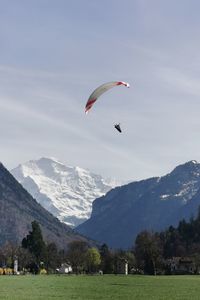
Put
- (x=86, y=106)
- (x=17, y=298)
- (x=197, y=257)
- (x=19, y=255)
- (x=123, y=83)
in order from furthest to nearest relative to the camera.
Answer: (x=19, y=255), (x=197, y=257), (x=86, y=106), (x=123, y=83), (x=17, y=298)

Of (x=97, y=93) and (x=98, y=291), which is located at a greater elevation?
(x=97, y=93)

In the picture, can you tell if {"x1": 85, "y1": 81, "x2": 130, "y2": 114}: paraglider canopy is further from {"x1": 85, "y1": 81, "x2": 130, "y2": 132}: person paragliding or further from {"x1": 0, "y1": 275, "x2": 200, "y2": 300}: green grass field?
{"x1": 0, "y1": 275, "x2": 200, "y2": 300}: green grass field

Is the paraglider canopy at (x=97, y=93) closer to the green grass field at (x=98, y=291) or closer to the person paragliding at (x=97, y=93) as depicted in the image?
the person paragliding at (x=97, y=93)

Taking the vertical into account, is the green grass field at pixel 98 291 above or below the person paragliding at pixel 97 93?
below

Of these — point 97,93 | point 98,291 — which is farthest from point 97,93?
point 98,291

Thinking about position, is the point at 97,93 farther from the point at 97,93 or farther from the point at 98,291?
the point at 98,291

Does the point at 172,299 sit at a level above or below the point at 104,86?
below

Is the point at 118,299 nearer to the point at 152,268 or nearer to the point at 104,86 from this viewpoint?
the point at 104,86

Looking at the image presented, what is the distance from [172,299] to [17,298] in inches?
376

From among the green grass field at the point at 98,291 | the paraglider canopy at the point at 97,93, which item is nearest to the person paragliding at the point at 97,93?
the paraglider canopy at the point at 97,93

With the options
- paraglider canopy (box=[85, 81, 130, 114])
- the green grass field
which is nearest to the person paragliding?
paraglider canopy (box=[85, 81, 130, 114])

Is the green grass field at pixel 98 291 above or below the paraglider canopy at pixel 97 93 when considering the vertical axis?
below

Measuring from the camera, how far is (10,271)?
174 m

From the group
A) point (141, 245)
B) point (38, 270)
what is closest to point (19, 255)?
point (38, 270)
